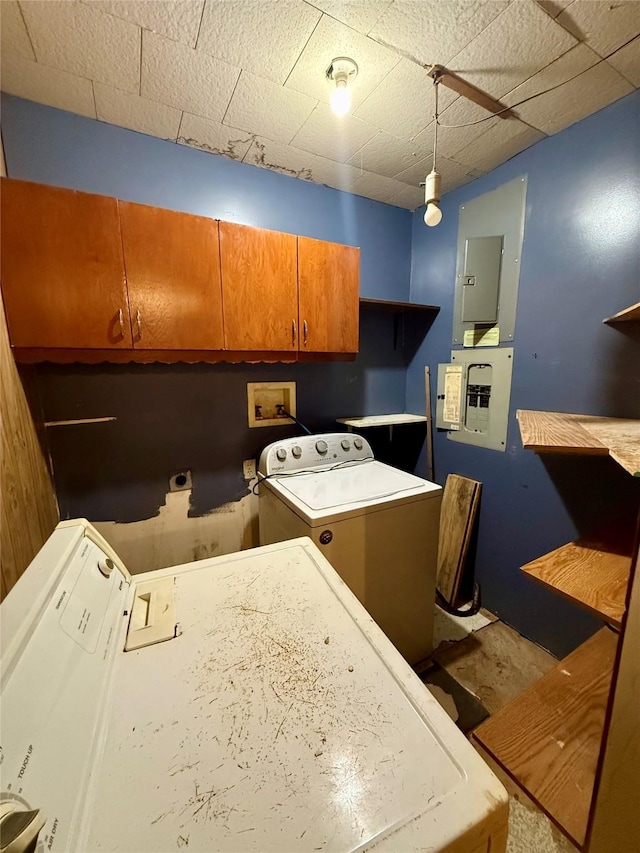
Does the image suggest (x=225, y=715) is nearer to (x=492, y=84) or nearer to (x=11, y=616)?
(x=11, y=616)

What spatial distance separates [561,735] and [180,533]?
183cm

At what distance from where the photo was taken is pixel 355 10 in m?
1.01

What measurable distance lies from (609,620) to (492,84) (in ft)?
6.09

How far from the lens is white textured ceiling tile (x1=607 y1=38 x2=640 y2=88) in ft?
3.68

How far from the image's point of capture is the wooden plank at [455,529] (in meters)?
2.02

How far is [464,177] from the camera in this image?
1906 millimetres

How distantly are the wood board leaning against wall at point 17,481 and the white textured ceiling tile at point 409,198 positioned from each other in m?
2.17

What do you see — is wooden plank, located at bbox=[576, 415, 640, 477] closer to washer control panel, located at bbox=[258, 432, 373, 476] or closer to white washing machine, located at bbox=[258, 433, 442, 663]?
white washing machine, located at bbox=[258, 433, 442, 663]

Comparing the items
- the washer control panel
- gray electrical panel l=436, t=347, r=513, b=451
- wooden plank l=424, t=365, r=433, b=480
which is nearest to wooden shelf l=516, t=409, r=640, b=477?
gray electrical panel l=436, t=347, r=513, b=451

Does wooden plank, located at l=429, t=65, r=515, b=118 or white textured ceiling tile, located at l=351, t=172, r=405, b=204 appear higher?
white textured ceiling tile, located at l=351, t=172, r=405, b=204

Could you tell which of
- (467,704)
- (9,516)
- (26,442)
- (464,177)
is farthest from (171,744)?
(464,177)

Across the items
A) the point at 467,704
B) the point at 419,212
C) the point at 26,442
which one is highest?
the point at 419,212

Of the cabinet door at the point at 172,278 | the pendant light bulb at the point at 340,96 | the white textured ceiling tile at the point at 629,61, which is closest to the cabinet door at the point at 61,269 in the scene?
the cabinet door at the point at 172,278

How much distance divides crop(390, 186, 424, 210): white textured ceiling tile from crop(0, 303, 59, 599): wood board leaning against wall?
217cm
